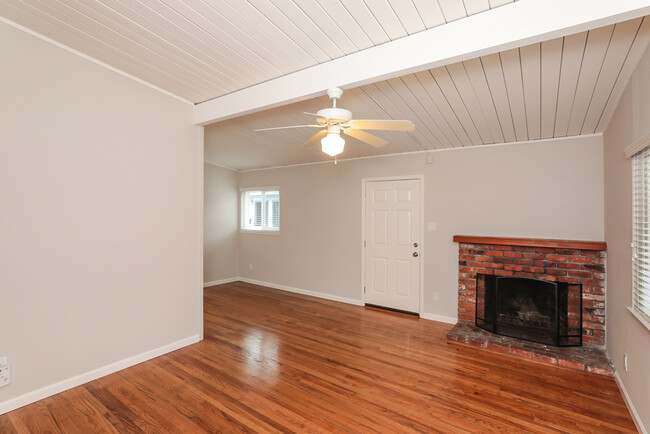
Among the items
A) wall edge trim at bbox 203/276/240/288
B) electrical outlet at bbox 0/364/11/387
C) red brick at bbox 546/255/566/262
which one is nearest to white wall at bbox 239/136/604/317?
red brick at bbox 546/255/566/262

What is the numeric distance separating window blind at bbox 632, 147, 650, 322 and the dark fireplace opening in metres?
1.30

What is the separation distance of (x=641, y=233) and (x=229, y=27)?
3.11 meters

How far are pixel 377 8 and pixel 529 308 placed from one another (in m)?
3.55

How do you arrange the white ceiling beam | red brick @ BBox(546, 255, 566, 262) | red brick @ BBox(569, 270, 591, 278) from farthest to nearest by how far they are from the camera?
red brick @ BBox(546, 255, 566, 262) < red brick @ BBox(569, 270, 591, 278) < the white ceiling beam

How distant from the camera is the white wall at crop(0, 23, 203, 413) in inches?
87.5

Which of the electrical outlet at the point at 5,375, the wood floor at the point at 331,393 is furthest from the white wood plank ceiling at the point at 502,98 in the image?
the electrical outlet at the point at 5,375

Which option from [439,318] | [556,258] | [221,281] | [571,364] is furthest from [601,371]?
[221,281]

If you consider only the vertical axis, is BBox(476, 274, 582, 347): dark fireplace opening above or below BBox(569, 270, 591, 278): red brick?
below

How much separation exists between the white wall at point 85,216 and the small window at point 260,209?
289 centimetres

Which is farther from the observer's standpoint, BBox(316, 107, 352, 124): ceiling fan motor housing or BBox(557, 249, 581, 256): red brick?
BBox(557, 249, 581, 256): red brick

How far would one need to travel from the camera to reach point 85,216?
2.58 metres

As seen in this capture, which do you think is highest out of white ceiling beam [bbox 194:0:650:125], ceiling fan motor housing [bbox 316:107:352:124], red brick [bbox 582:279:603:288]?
white ceiling beam [bbox 194:0:650:125]

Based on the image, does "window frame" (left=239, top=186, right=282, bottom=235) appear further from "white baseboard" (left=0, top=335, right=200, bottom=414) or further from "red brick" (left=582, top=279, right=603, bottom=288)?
"red brick" (left=582, top=279, right=603, bottom=288)

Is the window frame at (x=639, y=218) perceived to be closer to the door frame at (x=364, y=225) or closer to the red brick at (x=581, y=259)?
the red brick at (x=581, y=259)
